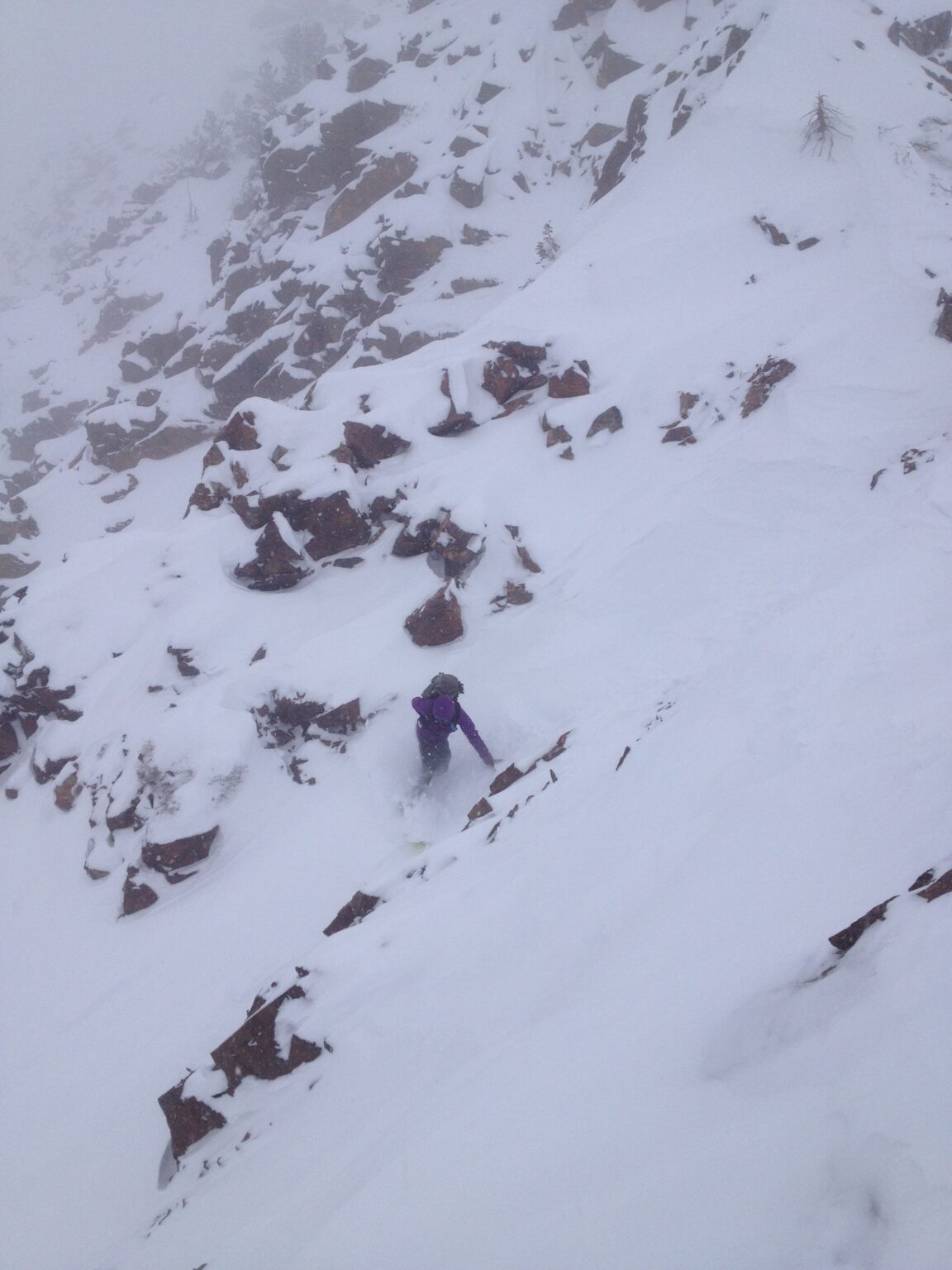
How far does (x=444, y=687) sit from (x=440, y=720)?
0.33 m

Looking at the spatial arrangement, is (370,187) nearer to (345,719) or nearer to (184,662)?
(184,662)

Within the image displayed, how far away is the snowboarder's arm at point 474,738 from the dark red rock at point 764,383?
505 centimetres

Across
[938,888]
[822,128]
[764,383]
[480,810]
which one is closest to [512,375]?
[764,383]

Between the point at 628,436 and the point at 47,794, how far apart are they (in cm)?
872

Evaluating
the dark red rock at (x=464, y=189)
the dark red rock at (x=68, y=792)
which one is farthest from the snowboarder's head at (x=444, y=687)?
the dark red rock at (x=464, y=189)

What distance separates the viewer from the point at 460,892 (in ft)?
13.0

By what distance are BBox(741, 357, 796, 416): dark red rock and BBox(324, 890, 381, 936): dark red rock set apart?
673cm

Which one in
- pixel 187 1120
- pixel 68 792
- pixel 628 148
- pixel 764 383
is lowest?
pixel 187 1120

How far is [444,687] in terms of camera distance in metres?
5.64

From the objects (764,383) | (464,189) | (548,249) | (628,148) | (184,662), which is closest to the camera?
(764,383)

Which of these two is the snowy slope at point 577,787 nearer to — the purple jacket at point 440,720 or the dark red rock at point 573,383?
the dark red rock at point 573,383

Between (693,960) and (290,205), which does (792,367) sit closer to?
(693,960)

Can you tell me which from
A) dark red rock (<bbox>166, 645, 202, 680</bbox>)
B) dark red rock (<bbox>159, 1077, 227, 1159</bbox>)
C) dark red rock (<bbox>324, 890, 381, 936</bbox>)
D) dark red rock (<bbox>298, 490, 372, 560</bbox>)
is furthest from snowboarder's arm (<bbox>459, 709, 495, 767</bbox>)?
dark red rock (<bbox>166, 645, 202, 680</bbox>)

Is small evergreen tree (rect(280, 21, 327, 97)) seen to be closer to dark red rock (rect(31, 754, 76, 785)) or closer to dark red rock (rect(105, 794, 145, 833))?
dark red rock (rect(31, 754, 76, 785))
